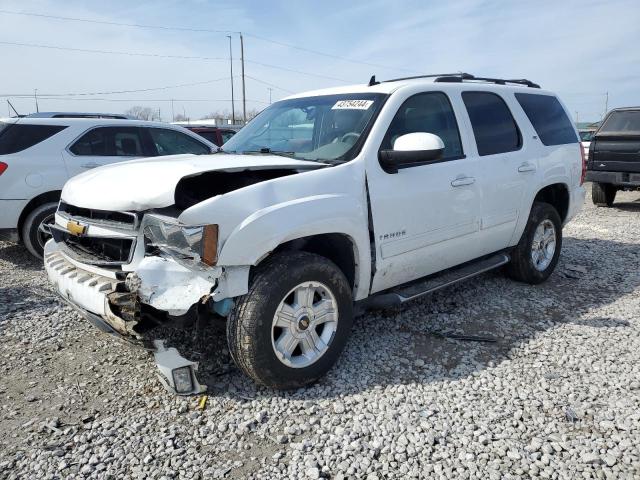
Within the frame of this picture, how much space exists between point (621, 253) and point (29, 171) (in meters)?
7.36

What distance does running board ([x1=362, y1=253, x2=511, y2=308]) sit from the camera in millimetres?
3578

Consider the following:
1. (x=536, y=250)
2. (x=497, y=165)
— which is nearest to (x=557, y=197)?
(x=536, y=250)

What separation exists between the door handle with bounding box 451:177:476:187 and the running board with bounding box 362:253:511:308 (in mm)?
763

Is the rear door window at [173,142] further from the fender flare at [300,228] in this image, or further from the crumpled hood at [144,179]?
the fender flare at [300,228]

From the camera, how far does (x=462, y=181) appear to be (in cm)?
401

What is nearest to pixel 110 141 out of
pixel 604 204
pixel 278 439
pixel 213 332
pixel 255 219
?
pixel 213 332

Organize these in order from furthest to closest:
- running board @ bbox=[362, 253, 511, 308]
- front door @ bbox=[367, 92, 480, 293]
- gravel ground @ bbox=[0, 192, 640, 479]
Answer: running board @ bbox=[362, 253, 511, 308], front door @ bbox=[367, 92, 480, 293], gravel ground @ bbox=[0, 192, 640, 479]

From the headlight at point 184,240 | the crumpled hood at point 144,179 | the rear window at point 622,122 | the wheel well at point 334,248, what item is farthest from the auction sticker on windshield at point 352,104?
the rear window at point 622,122

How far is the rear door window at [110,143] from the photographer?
6.42 metres

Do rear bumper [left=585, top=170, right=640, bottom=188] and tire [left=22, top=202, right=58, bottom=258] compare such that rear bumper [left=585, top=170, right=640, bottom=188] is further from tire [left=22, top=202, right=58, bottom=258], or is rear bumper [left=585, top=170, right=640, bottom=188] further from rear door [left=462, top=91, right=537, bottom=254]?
tire [left=22, top=202, right=58, bottom=258]

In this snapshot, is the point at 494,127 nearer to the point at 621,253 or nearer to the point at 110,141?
the point at 621,253

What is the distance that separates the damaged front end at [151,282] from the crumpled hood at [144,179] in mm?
115

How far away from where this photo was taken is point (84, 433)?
275cm

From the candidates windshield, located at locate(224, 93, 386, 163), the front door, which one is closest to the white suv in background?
windshield, located at locate(224, 93, 386, 163)
